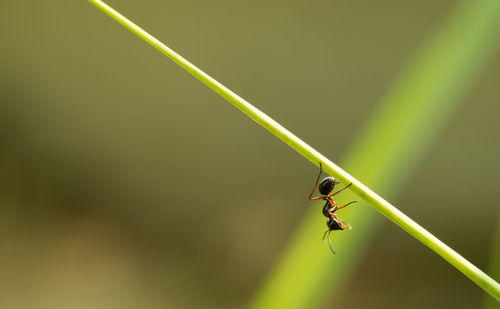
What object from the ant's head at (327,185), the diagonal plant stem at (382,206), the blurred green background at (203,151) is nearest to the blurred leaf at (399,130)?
the diagonal plant stem at (382,206)

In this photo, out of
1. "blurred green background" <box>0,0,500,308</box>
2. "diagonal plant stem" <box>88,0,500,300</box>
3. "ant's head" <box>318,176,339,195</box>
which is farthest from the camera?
"blurred green background" <box>0,0,500,308</box>

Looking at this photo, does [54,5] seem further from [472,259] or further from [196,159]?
[472,259]

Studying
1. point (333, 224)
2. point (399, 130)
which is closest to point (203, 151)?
point (333, 224)

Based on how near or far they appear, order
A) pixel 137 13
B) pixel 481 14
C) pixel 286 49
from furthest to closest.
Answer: pixel 286 49 → pixel 137 13 → pixel 481 14

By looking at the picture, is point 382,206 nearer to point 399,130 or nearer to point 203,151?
point 399,130

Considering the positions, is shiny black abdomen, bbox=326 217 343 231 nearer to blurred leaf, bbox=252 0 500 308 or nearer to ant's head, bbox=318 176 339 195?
ant's head, bbox=318 176 339 195

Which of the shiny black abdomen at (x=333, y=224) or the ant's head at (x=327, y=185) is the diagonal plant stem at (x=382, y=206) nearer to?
the ant's head at (x=327, y=185)

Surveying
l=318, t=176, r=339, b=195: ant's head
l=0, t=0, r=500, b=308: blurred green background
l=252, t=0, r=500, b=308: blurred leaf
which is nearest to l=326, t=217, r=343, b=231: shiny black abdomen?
l=318, t=176, r=339, b=195: ant's head

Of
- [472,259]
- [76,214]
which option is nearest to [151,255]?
[76,214]
